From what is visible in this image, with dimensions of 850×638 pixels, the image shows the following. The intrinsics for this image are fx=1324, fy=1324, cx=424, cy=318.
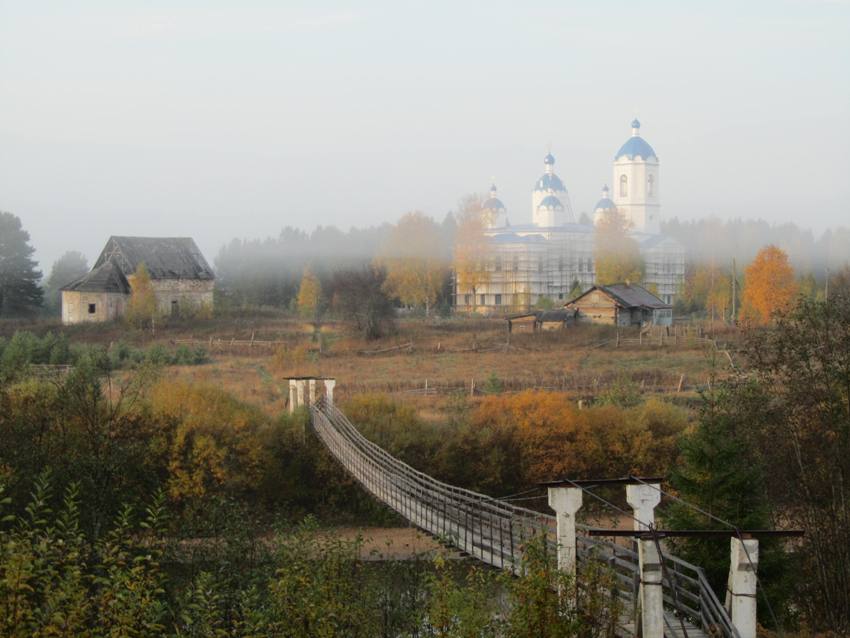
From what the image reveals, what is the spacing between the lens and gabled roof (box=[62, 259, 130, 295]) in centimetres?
5219

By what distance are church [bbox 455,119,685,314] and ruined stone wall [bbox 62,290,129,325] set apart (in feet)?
69.2

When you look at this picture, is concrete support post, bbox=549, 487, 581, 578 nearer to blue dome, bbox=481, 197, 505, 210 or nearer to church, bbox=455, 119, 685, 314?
church, bbox=455, 119, 685, 314

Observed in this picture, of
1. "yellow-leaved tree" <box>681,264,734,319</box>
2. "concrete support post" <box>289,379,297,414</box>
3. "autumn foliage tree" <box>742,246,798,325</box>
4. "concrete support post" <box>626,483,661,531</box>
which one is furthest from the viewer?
"yellow-leaved tree" <box>681,264,734,319</box>

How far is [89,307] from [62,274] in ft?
105

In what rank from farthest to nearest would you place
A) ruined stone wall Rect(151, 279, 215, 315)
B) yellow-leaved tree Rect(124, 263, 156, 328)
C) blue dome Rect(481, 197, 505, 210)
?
1. blue dome Rect(481, 197, 505, 210)
2. ruined stone wall Rect(151, 279, 215, 315)
3. yellow-leaved tree Rect(124, 263, 156, 328)

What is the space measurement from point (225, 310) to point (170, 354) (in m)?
15.0

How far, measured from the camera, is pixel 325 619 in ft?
38.3

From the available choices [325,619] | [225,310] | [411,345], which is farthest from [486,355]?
[325,619]

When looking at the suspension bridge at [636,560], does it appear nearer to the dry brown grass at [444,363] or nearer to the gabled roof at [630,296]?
the dry brown grass at [444,363]

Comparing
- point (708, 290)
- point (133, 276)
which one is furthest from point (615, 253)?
point (133, 276)

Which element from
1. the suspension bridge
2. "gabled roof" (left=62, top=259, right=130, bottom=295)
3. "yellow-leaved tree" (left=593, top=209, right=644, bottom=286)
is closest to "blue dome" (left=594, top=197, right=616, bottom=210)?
"yellow-leaved tree" (left=593, top=209, right=644, bottom=286)

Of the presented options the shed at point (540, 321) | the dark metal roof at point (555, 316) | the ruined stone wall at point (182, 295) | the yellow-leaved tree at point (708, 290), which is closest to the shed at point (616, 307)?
the dark metal roof at point (555, 316)

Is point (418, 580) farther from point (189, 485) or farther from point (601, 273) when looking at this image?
point (601, 273)

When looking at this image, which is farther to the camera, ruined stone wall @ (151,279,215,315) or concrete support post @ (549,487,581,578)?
ruined stone wall @ (151,279,215,315)
